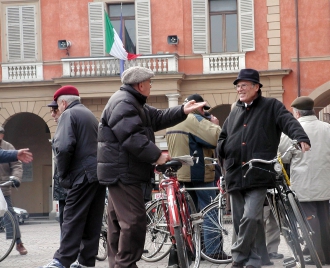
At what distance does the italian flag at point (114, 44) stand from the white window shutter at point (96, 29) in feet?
4.46

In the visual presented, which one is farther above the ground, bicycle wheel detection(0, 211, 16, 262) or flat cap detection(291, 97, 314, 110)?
flat cap detection(291, 97, 314, 110)

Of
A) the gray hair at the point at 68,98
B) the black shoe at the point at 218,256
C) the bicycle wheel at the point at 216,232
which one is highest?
the gray hair at the point at 68,98

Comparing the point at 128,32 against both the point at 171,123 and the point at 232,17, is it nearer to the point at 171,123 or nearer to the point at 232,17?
the point at 232,17

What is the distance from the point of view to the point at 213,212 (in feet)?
31.0

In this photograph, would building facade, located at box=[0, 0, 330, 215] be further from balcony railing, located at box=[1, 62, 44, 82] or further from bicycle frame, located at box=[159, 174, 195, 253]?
bicycle frame, located at box=[159, 174, 195, 253]

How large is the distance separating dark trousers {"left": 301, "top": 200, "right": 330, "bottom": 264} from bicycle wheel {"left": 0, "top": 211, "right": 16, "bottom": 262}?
3743 mm

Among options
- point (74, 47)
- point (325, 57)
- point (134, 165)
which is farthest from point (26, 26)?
point (134, 165)

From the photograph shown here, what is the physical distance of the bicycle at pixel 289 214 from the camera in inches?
292

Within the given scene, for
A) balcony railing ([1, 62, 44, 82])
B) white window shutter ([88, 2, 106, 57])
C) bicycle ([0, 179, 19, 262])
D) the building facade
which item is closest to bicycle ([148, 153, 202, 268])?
bicycle ([0, 179, 19, 262])

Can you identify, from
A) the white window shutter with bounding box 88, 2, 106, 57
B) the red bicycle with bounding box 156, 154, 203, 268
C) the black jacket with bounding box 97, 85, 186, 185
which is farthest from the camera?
the white window shutter with bounding box 88, 2, 106, 57

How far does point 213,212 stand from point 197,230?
113 cm

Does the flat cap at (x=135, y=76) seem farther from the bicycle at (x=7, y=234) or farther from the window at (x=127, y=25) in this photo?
the window at (x=127, y=25)

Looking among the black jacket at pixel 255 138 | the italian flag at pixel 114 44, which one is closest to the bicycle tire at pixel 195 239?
the black jacket at pixel 255 138

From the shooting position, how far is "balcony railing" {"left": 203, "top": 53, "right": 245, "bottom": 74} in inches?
1090
